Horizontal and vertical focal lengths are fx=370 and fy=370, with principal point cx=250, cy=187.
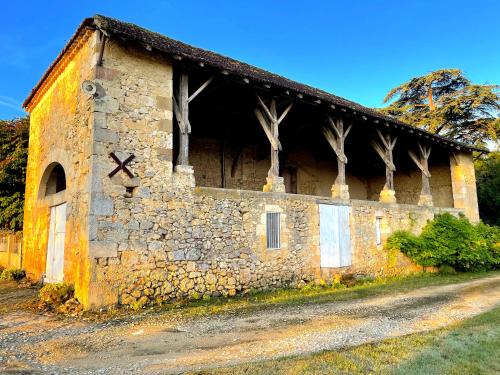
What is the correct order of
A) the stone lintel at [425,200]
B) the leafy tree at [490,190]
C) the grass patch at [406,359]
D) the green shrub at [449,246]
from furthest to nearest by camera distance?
the leafy tree at [490,190] → the stone lintel at [425,200] → the green shrub at [449,246] → the grass patch at [406,359]

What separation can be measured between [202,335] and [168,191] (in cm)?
307

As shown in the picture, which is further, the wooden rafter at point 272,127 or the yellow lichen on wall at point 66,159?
the wooden rafter at point 272,127

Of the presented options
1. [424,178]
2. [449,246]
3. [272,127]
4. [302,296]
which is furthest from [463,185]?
[302,296]

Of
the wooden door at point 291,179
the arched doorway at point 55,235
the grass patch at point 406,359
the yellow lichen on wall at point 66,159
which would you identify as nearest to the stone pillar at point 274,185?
the yellow lichen on wall at point 66,159

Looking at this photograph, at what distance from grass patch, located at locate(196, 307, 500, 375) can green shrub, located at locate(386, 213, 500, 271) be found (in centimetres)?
689

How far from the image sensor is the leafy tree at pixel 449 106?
1916 cm

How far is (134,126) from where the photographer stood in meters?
6.80

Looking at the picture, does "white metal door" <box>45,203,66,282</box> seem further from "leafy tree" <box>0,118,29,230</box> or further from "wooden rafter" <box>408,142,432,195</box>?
"wooden rafter" <box>408,142,432,195</box>

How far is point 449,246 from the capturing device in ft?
37.6

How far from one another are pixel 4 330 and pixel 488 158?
68.7ft

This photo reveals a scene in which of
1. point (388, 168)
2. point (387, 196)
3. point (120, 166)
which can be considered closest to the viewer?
point (120, 166)

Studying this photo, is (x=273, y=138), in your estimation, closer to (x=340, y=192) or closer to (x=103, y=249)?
(x=340, y=192)

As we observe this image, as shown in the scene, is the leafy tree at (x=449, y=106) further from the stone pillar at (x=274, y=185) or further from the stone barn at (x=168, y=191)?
the stone pillar at (x=274, y=185)

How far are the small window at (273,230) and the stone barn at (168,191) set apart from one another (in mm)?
33
